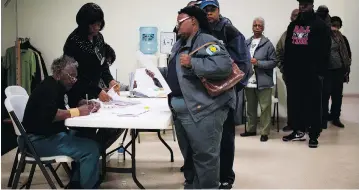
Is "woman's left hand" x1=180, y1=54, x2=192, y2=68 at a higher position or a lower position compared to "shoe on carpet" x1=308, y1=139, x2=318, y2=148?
higher

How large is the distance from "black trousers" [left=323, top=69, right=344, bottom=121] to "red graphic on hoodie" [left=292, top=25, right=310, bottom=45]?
1.19 metres

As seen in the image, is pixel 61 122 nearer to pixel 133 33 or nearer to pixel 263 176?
pixel 263 176

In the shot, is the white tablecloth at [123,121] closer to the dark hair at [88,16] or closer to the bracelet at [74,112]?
the bracelet at [74,112]

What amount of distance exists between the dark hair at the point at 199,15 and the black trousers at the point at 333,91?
3339mm

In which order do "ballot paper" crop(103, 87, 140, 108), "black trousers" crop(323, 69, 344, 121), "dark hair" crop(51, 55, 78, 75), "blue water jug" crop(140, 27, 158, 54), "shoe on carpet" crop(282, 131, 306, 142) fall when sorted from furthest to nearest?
1. "blue water jug" crop(140, 27, 158, 54)
2. "black trousers" crop(323, 69, 344, 121)
3. "shoe on carpet" crop(282, 131, 306, 142)
4. "ballot paper" crop(103, 87, 140, 108)
5. "dark hair" crop(51, 55, 78, 75)

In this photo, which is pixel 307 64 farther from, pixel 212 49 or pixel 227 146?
pixel 212 49

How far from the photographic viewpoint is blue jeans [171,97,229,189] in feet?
8.84

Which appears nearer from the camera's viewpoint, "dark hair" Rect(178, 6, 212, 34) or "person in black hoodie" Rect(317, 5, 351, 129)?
"dark hair" Rect(178, 6, 212, 34)

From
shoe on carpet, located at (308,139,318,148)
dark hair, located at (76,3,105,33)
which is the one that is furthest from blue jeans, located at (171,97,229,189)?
shoe on carpet, located at (308,139,318,148)

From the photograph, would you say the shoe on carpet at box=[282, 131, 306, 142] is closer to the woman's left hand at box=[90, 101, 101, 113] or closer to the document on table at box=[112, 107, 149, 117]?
the document on table at box=[112, 107, 149, 117]

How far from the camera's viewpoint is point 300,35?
467cm

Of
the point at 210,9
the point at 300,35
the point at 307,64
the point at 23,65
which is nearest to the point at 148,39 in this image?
the point at 23,65

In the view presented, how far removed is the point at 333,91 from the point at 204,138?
152 inches

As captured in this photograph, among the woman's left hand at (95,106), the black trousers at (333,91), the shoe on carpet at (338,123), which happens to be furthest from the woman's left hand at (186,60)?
the shoe on carpet at (338,123)
